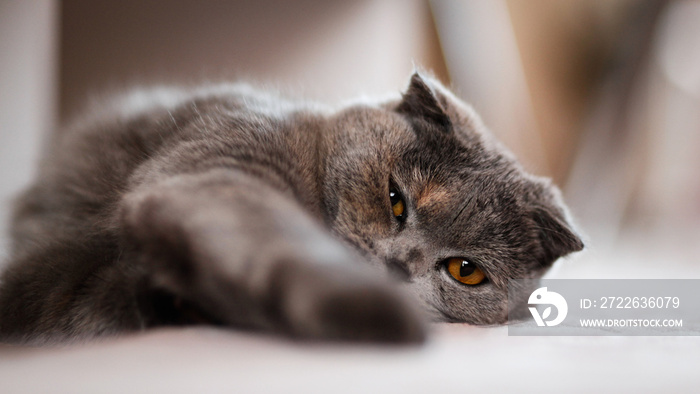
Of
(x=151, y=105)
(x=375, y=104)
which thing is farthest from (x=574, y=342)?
(x=151, y=105)

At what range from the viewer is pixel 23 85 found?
169cm

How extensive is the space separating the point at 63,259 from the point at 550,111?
3.02 metres

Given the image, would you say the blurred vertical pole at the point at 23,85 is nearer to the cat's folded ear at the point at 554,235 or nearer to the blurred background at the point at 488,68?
the blurred background at the point at 488,68

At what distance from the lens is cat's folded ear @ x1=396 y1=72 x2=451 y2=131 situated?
3.70 ft

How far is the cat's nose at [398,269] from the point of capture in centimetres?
94

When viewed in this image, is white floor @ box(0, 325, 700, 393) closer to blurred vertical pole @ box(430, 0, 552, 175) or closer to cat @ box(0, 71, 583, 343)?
cat @ box(0, 71, 583, 343)

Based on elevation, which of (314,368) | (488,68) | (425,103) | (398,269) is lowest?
(314,368)

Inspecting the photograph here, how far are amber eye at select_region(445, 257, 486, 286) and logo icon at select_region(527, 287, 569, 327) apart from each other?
4.8 inches

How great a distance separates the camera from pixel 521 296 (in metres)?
1.07

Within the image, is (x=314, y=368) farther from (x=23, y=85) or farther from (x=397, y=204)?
(x=23, y=85)

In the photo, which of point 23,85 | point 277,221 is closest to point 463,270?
point 277,221

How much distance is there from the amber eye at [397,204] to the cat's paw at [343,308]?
0.51 m

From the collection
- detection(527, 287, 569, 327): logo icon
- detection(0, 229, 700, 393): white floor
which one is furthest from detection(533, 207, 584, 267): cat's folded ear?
detection(0, 229, 700, 393): white floor

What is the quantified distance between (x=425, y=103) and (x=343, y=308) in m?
0.79
